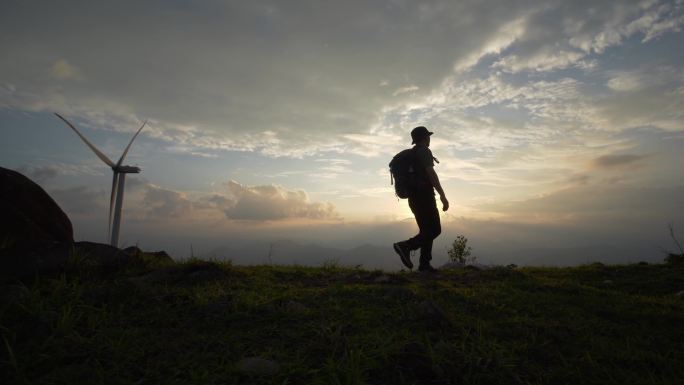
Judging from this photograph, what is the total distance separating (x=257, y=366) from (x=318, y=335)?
0.77m

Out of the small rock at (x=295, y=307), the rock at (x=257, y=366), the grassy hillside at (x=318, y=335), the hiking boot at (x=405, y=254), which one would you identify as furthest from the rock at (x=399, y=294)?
the hiking boot at (x=405, y=254)

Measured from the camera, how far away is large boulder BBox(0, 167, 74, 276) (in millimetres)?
4496

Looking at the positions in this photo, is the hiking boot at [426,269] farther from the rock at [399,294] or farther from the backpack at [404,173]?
the rock at [399,294]

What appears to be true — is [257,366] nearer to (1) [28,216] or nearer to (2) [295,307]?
(2) [295,307]

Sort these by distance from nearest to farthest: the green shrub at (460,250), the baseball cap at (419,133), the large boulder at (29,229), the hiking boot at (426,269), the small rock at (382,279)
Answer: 1. the large boulder at (29,229)
2. the small rock at (382,279)
3. the hiking boot at (426,269)
4. the baseball cap at (419,133)
5. the green shrub at (460,250)

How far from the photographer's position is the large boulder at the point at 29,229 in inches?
177

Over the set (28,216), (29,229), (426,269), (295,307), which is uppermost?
(28,216)

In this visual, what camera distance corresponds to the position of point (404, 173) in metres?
8.87

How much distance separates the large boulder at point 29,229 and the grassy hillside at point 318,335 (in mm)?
415

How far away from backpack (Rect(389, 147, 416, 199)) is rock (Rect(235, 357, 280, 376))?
6640 millimetres

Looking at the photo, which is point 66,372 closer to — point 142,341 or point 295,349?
point 142,341

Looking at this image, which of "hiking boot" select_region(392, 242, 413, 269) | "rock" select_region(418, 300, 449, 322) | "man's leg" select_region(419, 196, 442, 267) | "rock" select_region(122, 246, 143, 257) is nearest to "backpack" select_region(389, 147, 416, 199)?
"man's leg" select_region(419, 196, 442, 267)

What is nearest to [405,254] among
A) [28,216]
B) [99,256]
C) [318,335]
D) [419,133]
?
[419,133]

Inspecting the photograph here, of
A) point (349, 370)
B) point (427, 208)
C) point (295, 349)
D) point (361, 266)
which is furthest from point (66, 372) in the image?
point (427, 208)
